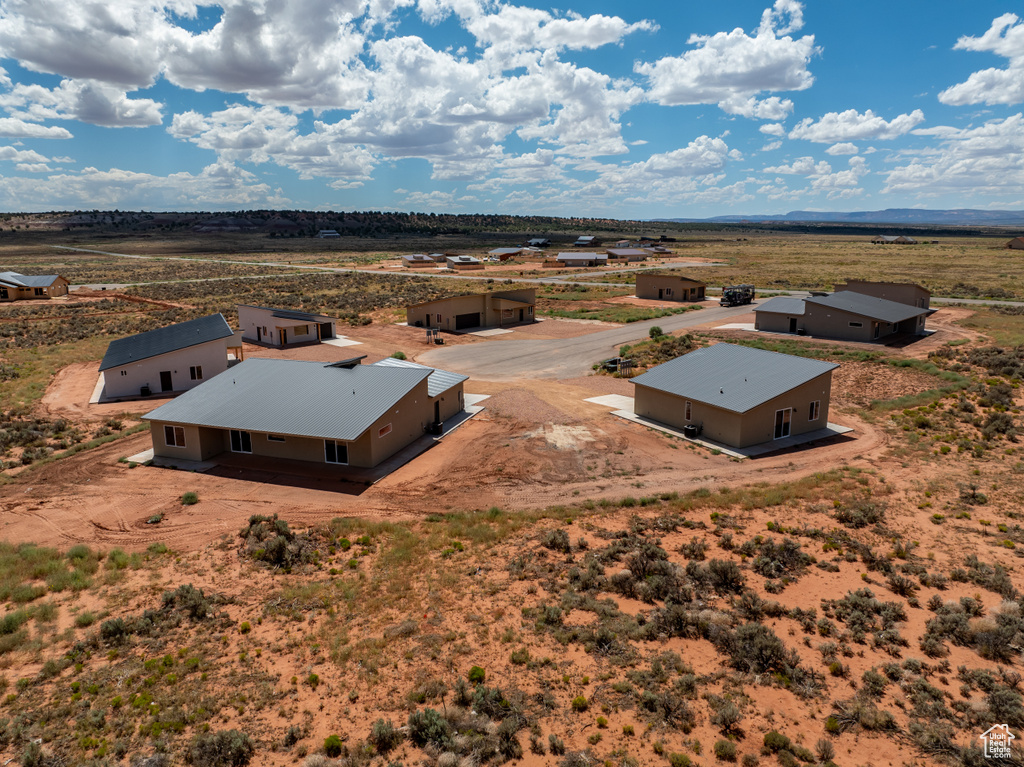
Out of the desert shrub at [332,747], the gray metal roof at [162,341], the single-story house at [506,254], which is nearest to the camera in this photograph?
the desert shrub at [332,747]

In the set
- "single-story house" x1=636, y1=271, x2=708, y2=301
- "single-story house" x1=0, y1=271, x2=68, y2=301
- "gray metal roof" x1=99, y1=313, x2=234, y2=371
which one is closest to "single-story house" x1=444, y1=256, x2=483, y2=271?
"single-story house" x1=636, y1=271, x2=708, y2=301

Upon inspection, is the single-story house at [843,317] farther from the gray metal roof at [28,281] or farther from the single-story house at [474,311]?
the gray metal roof at [28,281]

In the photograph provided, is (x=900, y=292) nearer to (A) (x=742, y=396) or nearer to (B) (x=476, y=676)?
(A) (x=742, y=396)

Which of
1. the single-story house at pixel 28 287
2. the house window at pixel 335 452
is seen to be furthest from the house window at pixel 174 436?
the single-story house at pixel 28 287

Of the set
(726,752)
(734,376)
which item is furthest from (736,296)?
(726,752)

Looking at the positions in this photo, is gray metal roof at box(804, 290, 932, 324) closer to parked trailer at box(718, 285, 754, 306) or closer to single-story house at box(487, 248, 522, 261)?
parked trailer at box(718, 285, 754, 306)

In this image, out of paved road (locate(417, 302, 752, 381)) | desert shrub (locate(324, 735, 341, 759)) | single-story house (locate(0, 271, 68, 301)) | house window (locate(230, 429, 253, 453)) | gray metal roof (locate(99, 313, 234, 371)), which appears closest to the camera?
desert shrub (locate(324, 735, 341, 759))
